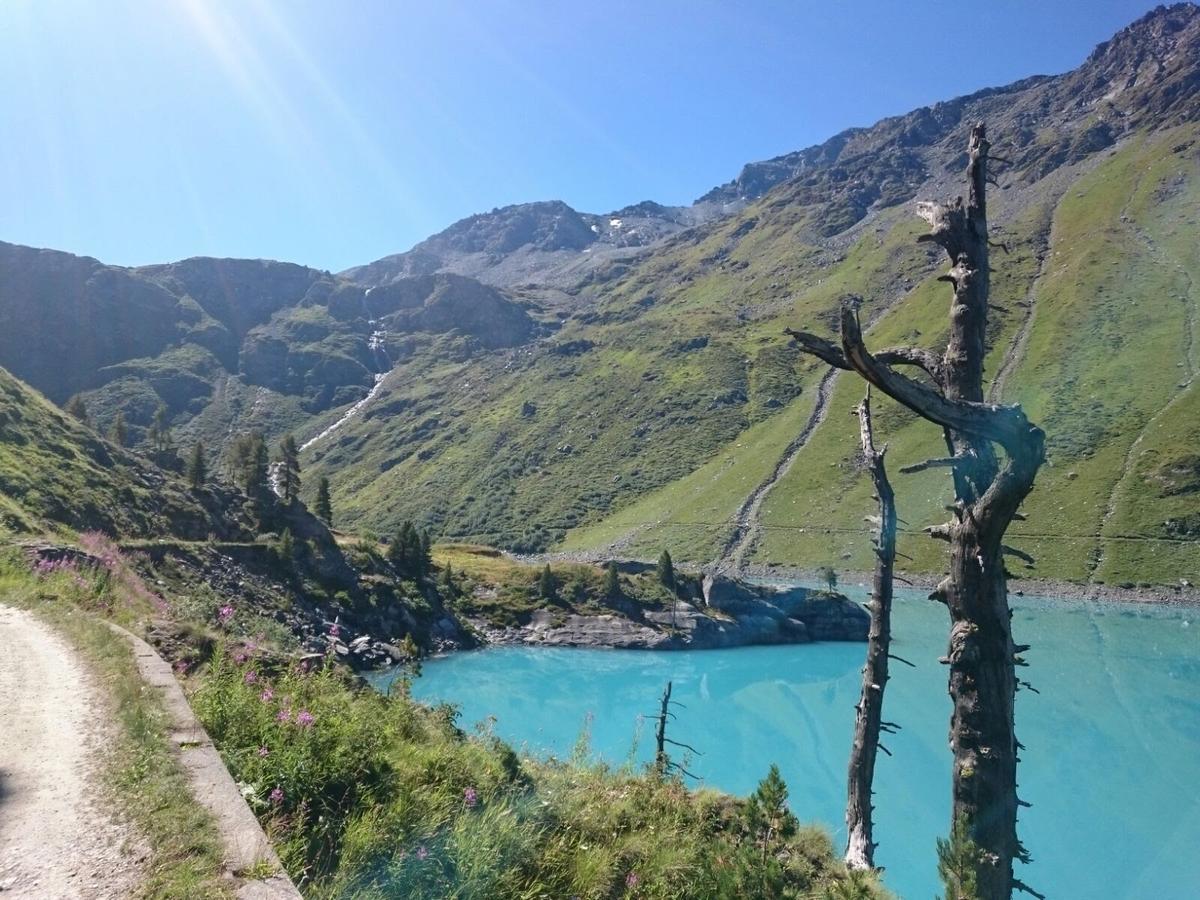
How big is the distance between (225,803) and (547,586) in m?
86.4

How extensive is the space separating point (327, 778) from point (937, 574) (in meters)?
126

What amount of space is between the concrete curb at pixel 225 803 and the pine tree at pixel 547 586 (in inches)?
3297

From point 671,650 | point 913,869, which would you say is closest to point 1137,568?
point 671,650

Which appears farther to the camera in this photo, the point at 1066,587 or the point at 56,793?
the point at 1066,587

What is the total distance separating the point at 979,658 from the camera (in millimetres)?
6289

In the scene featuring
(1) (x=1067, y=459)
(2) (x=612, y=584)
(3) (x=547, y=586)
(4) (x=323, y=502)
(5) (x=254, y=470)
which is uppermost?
(1) (x=1067, y=459)

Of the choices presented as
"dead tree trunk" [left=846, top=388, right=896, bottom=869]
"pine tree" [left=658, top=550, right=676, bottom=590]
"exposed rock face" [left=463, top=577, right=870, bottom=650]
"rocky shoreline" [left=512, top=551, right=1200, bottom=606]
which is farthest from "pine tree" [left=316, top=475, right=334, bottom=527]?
"dead tree trunk" [left=846, top=388, right=896, bottom=869]

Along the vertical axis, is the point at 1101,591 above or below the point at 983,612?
above

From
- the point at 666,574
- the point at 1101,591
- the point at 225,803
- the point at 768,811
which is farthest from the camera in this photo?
the point at 1101,591

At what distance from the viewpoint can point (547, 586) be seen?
90.1 metres

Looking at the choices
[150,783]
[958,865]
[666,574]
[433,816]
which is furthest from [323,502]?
[958,865]

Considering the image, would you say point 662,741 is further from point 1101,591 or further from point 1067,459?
point 1067,459

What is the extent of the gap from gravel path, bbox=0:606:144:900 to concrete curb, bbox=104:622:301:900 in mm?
492

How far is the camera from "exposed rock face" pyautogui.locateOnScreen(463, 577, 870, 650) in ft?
276
